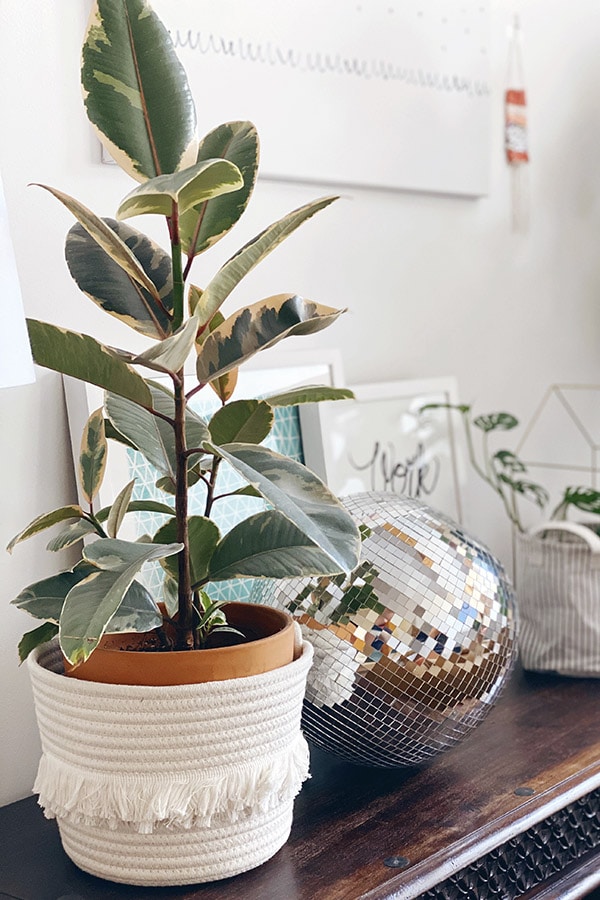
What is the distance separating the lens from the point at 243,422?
760 mm

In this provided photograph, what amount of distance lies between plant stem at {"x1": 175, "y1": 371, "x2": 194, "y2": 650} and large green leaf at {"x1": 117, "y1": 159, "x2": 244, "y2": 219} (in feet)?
0.38

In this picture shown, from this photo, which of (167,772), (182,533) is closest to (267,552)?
(182,533)

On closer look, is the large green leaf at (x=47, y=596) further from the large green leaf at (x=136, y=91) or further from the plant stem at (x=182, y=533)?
the large green leaf at (x=136, y=91)

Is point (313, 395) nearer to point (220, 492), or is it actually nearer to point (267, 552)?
point (267, 552)

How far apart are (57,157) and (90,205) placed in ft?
0.17

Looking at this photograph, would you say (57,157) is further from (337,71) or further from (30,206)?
(337,71)

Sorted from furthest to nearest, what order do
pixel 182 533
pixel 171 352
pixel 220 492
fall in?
pixel 220 492, pixel 182 533, pixel 171 352

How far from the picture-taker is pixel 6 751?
89 cm

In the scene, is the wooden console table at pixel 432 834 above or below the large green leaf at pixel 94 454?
below

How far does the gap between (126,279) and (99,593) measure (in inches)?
9.1

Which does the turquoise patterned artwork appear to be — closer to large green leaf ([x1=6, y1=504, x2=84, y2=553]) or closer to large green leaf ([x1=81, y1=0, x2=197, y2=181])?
large green leaf ([x1=6, y1=504, x2=84, y2=553])

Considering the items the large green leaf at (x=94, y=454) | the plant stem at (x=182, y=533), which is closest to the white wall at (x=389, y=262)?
the large green leaf at (x=94, y=454)

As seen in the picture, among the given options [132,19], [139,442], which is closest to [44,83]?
[132,19]

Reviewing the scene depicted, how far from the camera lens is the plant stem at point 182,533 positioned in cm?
69
